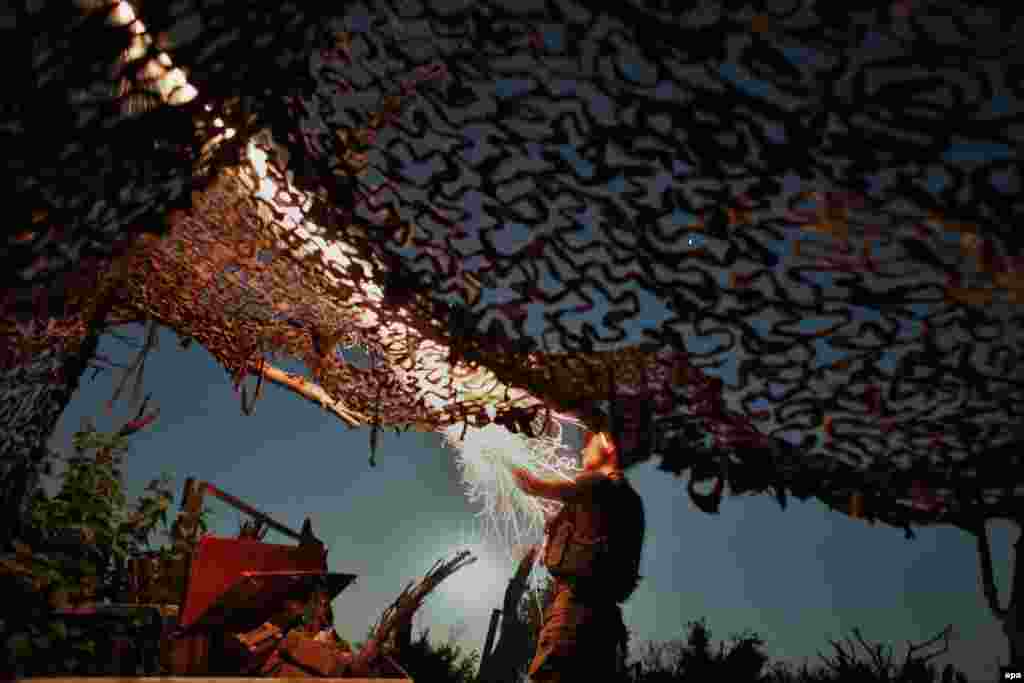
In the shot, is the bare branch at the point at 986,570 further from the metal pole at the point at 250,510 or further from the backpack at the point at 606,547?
the metal pole at the point at 250,510

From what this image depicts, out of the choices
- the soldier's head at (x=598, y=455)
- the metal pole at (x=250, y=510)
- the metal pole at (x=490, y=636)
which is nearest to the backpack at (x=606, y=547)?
the soldier's head at (x=598, y=455)

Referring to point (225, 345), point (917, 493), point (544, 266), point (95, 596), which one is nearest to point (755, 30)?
point (544, 266)

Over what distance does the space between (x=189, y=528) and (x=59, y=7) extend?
13.0 feet

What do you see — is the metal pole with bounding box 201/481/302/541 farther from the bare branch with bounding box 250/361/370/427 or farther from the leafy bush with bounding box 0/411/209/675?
the bare branch with bounding box 250/361/370/427

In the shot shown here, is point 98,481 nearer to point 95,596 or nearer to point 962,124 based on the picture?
point 95,596

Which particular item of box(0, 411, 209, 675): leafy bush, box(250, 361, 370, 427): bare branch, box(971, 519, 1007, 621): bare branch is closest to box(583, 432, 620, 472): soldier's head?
box(250, 361, 370, 427): bare branch

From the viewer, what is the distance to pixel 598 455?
3.69 meters

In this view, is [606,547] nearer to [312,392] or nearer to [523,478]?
[523,478]

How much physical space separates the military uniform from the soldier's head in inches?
7.3

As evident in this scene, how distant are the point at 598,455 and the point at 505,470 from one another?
701 mm

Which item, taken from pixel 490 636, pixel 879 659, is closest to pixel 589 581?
pixel 879 659

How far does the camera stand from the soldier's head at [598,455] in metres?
3.63

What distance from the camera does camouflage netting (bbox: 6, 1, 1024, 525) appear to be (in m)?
1.27

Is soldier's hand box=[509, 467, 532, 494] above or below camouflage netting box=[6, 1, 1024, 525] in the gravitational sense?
below
